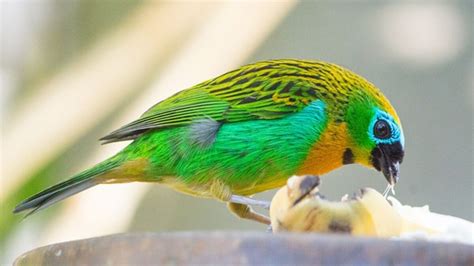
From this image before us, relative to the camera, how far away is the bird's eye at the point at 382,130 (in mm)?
3545

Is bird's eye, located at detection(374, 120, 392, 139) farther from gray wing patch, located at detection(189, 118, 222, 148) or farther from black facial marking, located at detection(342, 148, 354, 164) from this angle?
gray wing patch, located at detection(189, 118, 222, 148)

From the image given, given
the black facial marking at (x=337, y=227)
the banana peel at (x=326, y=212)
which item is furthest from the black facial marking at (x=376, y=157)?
the black facial marking at (x=337, y=227)

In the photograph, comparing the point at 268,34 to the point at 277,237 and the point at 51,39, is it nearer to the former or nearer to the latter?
the point at 51,39

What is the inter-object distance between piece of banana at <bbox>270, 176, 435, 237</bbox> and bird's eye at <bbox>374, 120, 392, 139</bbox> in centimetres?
194

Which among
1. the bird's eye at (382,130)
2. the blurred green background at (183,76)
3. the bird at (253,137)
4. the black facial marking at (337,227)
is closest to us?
the black facial marking at (337,227)

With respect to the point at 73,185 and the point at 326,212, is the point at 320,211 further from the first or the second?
the point at 73,185

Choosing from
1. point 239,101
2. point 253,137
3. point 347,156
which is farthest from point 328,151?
point 239,101

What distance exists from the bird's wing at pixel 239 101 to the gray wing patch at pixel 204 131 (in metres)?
0.03

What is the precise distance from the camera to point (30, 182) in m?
5.32

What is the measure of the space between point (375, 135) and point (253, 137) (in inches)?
20.4

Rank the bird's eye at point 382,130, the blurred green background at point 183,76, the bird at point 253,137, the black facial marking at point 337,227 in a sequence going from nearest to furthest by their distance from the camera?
the black facial marking at point 337,227, the bird at point 253,137, the bird's eye at point 382,130, the blurred green background at point 183,76

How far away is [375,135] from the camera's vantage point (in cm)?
355

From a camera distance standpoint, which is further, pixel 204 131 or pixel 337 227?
pixel 204 131

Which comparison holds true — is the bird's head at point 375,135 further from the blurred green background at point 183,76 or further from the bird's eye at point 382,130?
the blurred green background at point 183,76
